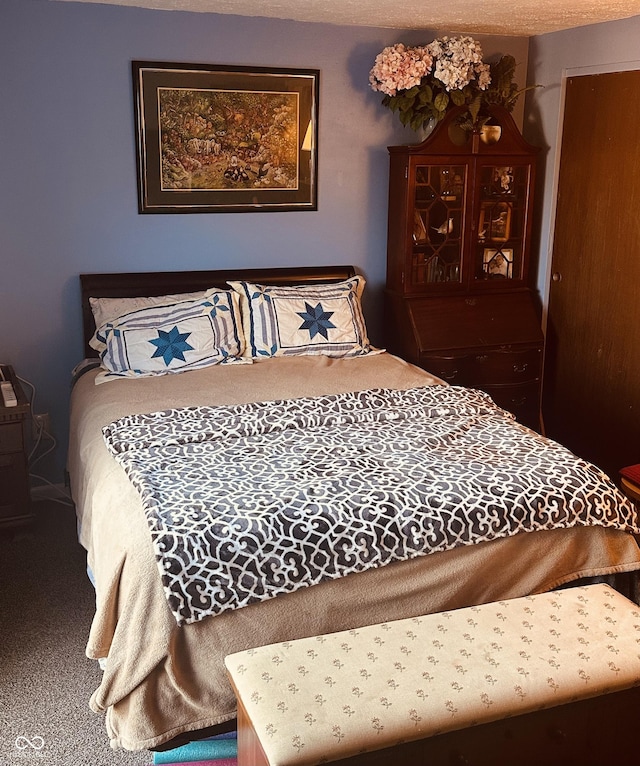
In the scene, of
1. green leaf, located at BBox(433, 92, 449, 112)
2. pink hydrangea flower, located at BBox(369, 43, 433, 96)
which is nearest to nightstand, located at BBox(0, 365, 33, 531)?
pink hydrangea flower, located at BBox(369, 43, 433, 96)

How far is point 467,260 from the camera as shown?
→ 409 centimetres

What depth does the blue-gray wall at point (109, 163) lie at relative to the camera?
11.5 ft

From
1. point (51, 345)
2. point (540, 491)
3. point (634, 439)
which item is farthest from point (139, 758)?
point (634, 439)

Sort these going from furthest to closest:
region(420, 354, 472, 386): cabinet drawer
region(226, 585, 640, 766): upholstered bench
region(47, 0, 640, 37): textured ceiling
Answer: region(420, 354, 472, 386): cabinet drawer
region(47, 0, 640, 37): textured ceiling
region(226, 585, 640, 766): upholstered bench

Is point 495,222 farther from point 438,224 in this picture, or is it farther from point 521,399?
point 521,399

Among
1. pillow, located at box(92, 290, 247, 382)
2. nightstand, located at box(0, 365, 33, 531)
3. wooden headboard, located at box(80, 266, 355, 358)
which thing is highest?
wooden headboard, located at box(80, 266, 355, 358)

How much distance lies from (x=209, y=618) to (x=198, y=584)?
10 cm

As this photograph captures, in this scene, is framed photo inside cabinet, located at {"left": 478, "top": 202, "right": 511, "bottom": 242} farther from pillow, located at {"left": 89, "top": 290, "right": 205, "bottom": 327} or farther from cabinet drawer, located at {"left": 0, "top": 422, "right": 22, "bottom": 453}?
cabinet drawer, located at {"left": 0, "top": 422, "right": 22, "bottom": 453}

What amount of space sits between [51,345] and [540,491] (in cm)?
238

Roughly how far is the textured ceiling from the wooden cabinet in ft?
1.40

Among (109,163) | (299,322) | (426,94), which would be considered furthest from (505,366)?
(109,163)

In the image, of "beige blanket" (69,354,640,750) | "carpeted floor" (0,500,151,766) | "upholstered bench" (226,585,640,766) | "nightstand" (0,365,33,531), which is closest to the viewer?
"upholstered bench" (226,585,640,766)

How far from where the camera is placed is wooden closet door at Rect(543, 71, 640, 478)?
379cm

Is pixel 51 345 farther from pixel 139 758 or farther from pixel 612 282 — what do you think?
pixel 612 282
